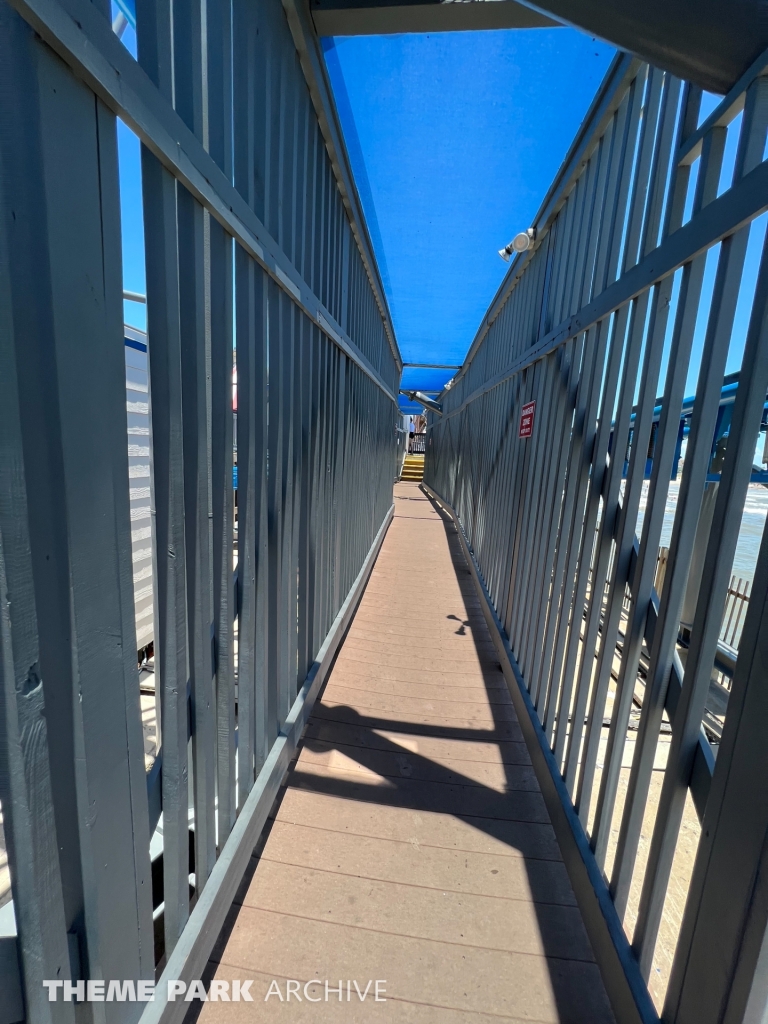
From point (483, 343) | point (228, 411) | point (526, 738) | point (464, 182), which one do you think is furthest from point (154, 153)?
point (483, 343)

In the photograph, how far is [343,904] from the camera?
146 cm

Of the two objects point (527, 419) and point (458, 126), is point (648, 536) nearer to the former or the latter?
point (527, 419)

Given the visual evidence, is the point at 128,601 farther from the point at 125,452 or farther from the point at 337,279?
the point at 337,279

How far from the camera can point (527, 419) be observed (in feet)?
9.09

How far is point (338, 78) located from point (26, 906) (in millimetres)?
2729

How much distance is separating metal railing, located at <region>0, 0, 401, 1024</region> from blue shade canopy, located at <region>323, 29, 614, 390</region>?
1.17 ft

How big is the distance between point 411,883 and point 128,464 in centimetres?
160

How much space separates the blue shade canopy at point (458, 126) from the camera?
5.66 feet

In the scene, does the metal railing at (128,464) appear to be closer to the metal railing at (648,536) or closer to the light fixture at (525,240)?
the metal railing at (648,536)

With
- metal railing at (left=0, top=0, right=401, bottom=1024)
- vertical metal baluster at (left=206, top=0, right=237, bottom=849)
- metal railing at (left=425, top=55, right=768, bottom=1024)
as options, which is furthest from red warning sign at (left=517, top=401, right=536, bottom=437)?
vertical metal baluster at (left=206, top=0, right=237, bottom=849)

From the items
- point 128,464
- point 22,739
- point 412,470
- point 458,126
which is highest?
point 458,126

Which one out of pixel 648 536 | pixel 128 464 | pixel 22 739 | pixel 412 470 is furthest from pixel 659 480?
pixel 412 470

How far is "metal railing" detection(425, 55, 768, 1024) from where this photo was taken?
0.89 meters

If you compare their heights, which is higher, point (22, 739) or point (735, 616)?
point (22, 739)
